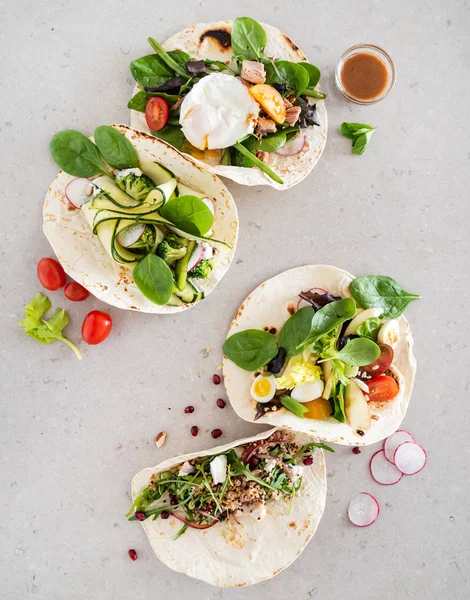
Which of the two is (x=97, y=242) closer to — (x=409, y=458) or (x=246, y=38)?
(x=246, y=38)

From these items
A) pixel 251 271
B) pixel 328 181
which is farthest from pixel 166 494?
pixel 328 181

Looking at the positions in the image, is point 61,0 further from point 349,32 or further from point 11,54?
point 349,32

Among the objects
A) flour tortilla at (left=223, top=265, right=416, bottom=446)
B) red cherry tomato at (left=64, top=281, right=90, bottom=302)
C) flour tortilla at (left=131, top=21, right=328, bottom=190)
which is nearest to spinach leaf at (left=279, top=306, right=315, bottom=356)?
flour tortilla at (left=223, top=265, right=416, bottom=446)

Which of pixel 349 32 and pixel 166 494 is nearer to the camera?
pixel 166 494

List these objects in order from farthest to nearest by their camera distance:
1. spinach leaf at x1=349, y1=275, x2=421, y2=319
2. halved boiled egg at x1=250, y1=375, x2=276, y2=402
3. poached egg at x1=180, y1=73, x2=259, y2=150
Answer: spinach leaf at x1=349, y1=275, x2=421, y2=319 → halved boiled egg at x1=250, y1=375, x2=276, y2=402 → poached egg at x1=180, y1=73, x2=259, y2=150

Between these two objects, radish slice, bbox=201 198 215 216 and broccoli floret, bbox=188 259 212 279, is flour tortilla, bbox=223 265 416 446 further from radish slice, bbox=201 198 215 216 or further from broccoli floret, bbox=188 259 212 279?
radish slice, bbox=201 198 215 216

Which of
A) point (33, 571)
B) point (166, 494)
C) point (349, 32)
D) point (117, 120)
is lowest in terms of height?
point (33, 571)

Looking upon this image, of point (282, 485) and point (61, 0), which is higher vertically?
point (61, 0)
